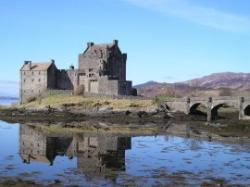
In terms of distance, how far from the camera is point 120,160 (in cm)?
2798

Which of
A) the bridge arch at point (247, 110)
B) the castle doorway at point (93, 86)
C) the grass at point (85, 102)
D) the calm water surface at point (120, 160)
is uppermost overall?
the castle doorway at point (93, 86)

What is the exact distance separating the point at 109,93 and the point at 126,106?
8425 millimetres

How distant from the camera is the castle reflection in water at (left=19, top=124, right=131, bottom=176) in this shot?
85.4 ft

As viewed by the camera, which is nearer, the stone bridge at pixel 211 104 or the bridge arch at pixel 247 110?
the stone bridge at pixel 211 104

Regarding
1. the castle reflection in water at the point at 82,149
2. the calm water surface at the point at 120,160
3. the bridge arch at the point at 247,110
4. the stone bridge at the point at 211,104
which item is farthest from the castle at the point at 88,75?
the calm water surface at the point at 120,160

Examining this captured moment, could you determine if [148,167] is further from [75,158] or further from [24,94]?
[24,94]

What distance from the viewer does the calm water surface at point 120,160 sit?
2239 centimetres

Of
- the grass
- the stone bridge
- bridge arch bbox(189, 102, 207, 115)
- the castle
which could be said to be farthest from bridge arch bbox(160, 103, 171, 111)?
the castle

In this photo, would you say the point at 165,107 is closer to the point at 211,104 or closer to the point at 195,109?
the point at 195,109

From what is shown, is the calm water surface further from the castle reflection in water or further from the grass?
the grass

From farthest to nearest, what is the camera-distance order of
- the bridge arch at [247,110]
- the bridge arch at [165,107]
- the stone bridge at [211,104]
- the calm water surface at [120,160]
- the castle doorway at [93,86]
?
the castle doorway at [93,86] → the bridge arch at [165,107] → the bridge arch at [247,110] → the stone bridge at [211,104] → the calm water surface at [120,160]

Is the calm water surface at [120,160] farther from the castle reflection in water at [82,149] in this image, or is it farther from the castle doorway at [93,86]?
the castle doorway at [93,86]

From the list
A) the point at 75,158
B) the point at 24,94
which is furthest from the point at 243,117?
the point at 24,94

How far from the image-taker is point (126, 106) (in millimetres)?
65188
